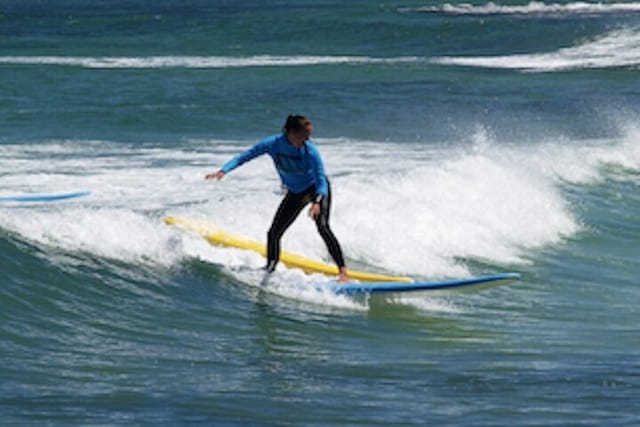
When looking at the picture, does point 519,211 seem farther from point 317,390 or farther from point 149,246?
point 317,390

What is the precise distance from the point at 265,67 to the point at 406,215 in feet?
93.8

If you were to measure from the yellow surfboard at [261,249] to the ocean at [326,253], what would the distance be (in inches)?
4.6

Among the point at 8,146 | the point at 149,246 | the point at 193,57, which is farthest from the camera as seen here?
the point at 193,57

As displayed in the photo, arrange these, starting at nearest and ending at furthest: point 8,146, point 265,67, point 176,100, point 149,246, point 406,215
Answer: point 149,246 < point 406,215 < point 8,146 < point 176,100 < point 265,67

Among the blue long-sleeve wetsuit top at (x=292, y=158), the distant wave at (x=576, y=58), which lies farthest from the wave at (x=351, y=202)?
the distant wave at (x=576, y=58)

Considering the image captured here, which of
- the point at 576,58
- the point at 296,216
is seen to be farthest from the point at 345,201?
the point at 576,58

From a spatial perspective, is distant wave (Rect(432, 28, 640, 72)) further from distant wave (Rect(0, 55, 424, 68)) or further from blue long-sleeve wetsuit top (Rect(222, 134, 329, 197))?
blue long-sleeve wetsuit top (Rect(222, 134, 329, 197))

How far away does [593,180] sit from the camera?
77.6ft

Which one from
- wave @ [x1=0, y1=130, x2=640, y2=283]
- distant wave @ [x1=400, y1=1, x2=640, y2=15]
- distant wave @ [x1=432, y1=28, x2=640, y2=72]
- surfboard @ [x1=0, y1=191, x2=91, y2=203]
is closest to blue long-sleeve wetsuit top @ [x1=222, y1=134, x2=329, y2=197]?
wave @ [x1=0, y1=130, x2=640, y2=283]

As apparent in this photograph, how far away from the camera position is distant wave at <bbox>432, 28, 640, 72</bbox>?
156 ft

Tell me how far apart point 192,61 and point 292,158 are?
37.9 metres

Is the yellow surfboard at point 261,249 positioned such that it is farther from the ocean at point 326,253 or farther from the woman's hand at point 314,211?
the woman's hand at point 314,211

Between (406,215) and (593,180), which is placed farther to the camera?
(593,180)

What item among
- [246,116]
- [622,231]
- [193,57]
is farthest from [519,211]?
[193,57]
